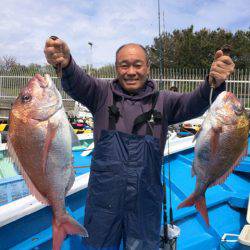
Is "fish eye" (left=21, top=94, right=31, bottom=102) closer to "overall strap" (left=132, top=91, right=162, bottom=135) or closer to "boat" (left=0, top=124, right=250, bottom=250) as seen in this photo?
"overall strap" (left=132, top=91, right=162, bottom=135)

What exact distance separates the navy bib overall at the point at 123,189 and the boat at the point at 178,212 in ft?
2.37

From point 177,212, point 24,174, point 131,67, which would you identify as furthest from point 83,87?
point 177,212

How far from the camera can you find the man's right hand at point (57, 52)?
2264 mm

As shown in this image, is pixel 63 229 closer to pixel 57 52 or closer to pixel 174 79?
pixel 57 52

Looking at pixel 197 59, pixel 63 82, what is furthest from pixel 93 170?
pixel 197 59

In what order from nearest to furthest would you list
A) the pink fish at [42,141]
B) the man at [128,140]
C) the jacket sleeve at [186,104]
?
the pink fish at [42,141] < the man at [128,140] < the jacket sleeve at [186,104]

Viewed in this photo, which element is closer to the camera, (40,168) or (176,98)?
(40,168)

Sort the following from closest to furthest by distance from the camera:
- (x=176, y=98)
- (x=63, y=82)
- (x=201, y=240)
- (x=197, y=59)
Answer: (x=63, y=82) → (x=176, y=98) → (x=201, y=240) → (x=197, y=59)

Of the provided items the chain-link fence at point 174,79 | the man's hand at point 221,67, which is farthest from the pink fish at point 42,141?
the chain-link fence at point 174,79

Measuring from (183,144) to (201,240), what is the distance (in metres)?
2.06

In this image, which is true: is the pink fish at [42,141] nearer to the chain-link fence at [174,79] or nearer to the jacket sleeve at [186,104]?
the jacket sleeve at [186,104]

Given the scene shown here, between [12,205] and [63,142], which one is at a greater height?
[63,142]

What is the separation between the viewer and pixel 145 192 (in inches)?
103

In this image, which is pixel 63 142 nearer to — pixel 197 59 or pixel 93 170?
A: pixel 93 170
